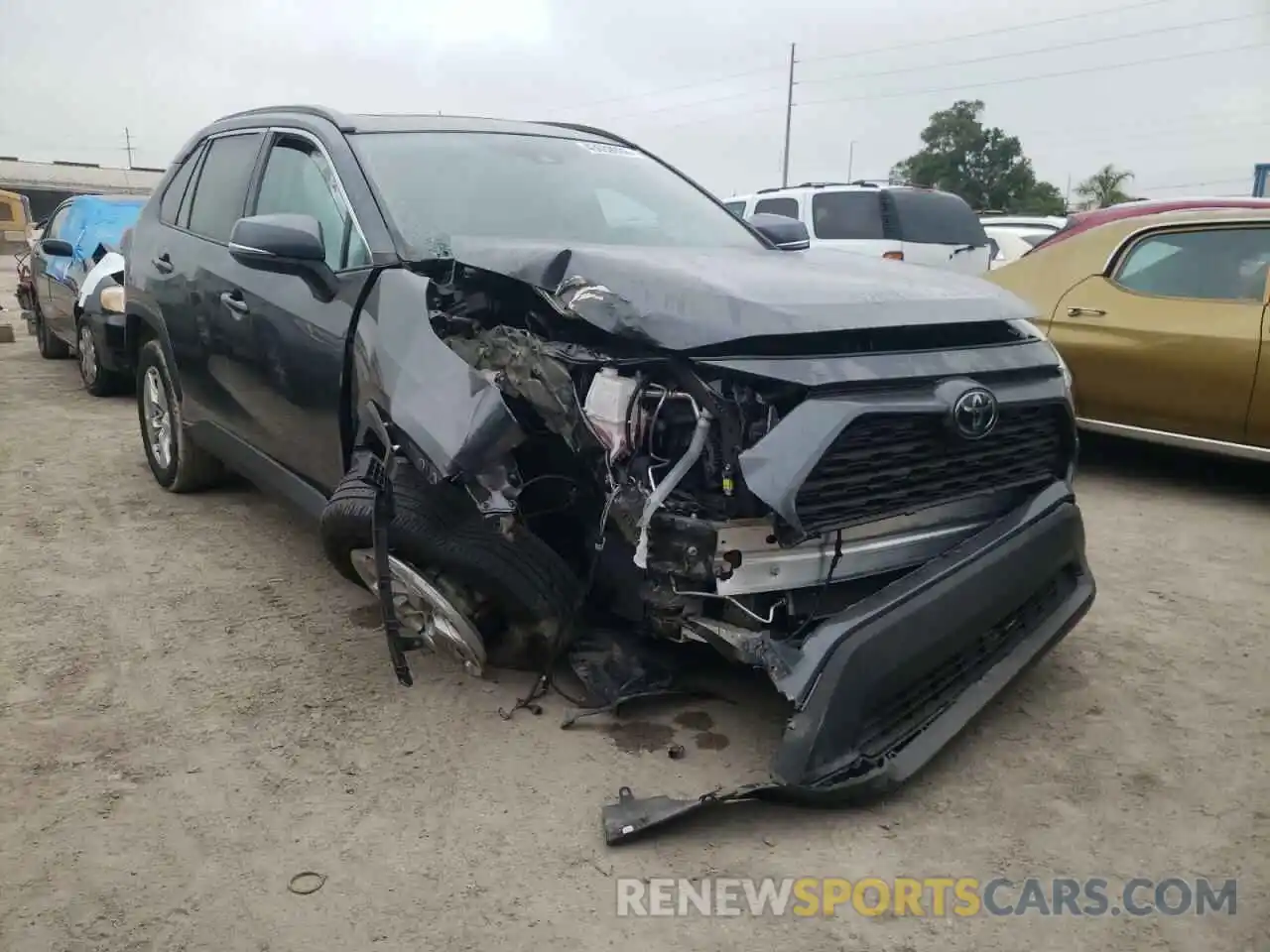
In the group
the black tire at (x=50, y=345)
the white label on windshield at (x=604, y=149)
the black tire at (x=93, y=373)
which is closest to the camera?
the white label on windshield at (x=604, y=149)

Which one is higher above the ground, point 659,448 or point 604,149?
point 604,149

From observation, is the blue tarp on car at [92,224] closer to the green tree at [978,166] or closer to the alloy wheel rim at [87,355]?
the alloy wheel rim at [87,355]

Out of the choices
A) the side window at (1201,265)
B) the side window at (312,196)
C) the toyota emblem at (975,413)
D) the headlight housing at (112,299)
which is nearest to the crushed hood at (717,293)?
the toyota emblem at (975,413)

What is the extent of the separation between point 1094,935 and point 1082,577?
1453 mm

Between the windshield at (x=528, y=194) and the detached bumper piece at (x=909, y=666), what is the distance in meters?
1.57

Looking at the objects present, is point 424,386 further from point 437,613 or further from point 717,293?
point 717,293

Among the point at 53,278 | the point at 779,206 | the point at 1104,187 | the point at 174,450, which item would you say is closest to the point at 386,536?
the point at 174,450

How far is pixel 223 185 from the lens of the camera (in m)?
4.63

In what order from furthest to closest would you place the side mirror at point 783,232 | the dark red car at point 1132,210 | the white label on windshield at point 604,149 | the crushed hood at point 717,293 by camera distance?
the dark red car at point 1132,210 < the white label on windshield at point 604,149 < the side mirror at point 783,232 < the crushed hood at point 717,293

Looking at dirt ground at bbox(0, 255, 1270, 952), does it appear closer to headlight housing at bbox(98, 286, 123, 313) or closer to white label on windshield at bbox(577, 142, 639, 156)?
white label on windshield at bbox(577, 142, 639, 156)

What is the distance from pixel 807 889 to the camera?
7.73ft

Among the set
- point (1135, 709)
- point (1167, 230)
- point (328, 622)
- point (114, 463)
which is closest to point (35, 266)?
point (114, 463)

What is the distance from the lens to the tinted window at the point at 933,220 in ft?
32.5

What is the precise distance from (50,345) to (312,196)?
330 inches
